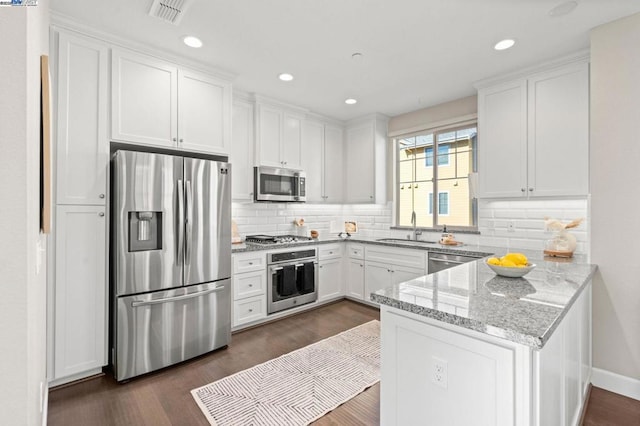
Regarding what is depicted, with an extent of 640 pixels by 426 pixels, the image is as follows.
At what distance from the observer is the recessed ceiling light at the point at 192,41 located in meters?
2.53

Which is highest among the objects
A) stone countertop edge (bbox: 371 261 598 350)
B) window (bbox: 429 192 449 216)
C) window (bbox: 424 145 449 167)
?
window (bbox: 424 145 449 167)

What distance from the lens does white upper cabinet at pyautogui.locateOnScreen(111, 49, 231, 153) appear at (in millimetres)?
2543

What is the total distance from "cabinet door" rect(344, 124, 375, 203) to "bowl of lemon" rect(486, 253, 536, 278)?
2.78m

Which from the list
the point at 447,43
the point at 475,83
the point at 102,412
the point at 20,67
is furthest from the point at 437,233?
the point at 20,67

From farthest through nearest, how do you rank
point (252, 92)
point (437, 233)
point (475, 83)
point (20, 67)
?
point (437, 233), point (252, 92), point (475, 83), point (20, 67)

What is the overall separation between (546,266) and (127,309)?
3169 mm

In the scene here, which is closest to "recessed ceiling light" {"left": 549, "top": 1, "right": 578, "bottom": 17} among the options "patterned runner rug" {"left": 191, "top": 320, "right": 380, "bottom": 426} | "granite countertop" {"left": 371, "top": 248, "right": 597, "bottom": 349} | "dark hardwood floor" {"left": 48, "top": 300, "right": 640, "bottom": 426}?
"granite countertop" {"left": 371, "top": 248, "right": 597, "bottom": 349}

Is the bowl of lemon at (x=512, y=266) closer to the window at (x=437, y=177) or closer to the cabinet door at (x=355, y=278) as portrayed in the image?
the window at (x=437, y=177)

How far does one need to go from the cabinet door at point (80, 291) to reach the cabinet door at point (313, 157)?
102 inches

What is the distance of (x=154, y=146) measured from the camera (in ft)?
8.94

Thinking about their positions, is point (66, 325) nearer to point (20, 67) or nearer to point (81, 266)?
point (81, 266)

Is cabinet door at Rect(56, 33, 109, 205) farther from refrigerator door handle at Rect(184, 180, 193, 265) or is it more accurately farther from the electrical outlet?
the electrical outlet

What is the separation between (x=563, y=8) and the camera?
6.96 feet

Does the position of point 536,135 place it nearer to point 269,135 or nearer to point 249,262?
point 269,135
